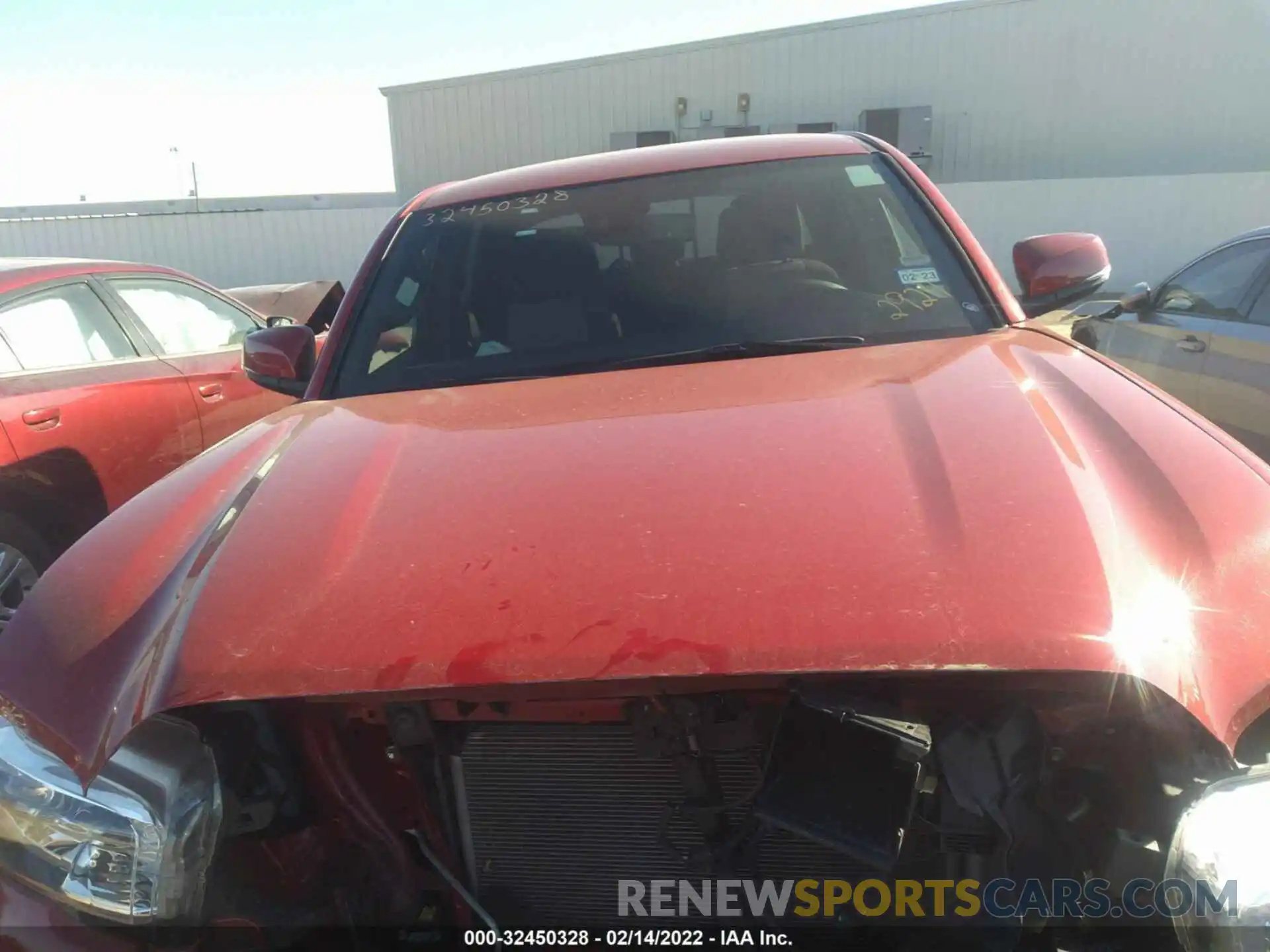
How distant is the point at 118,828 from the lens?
135 centimetres

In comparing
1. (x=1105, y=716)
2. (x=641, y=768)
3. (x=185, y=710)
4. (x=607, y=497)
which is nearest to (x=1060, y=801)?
(x=1105, y=716)

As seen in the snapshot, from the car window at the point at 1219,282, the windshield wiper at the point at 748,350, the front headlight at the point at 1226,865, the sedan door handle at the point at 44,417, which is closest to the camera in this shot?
the front headlight at the point at 1226,865

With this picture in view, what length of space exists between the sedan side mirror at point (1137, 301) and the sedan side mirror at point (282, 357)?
4.97 m

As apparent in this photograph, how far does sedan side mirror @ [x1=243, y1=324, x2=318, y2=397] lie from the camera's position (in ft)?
9.68

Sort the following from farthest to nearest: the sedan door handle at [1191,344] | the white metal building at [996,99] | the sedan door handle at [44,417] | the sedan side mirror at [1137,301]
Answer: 1. the white metal building at [996,99]
2. the sedan side mirror at [1137,301]
3. the sedan door handle at [1191,344]
4. the sedan door handle at [44,417]

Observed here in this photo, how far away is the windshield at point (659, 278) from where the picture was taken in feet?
8.11

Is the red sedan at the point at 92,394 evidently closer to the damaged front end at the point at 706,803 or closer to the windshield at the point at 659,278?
the windshield at the point at 659,278

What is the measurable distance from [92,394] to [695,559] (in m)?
3.90

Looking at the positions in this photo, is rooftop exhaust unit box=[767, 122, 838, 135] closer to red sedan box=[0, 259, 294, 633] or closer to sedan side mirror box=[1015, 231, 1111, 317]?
red sedan box=[0, 259, 294, 633]

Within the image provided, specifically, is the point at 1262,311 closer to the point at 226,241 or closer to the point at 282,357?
the point at 282,357

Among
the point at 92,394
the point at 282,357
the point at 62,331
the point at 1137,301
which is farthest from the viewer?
the point at 1137,301

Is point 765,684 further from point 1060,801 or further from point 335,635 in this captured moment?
point 335,635

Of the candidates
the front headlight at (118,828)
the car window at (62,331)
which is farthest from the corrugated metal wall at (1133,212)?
the front headlight at (118,828)
